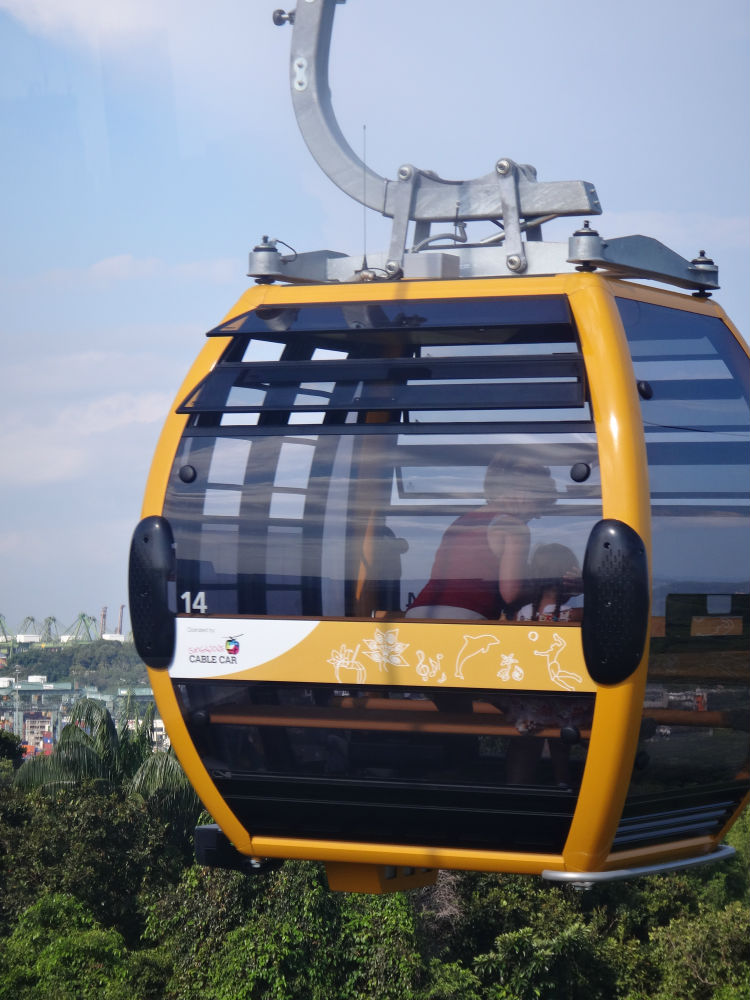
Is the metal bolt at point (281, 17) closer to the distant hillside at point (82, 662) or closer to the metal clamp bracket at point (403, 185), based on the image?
the metal clamp bracket at point (403, 185)

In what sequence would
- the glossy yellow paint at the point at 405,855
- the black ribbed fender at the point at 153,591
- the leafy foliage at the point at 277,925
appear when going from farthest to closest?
the leafy foliage at the point at 277,925
the black ribbed fender at the point at 153,591
the glossy yellow paint at the point at 405,855

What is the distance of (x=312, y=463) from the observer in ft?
14.2

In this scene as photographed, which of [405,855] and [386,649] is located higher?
[386,649]

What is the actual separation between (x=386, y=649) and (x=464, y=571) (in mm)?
322

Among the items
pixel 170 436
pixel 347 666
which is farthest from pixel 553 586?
pixel 170 436

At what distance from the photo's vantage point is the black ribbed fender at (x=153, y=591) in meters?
4.37

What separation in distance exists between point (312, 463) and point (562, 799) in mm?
1276

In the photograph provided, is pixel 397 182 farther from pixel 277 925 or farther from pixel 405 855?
pixel 277 925

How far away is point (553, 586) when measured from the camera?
391 centimetres

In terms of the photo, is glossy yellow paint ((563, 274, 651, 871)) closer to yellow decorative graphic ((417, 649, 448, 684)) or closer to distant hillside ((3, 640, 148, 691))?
yellow decorative graphic ((417, 649, 448, 684))

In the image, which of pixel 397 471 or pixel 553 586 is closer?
pixel 553 586

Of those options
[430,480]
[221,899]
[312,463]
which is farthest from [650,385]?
[221,899]

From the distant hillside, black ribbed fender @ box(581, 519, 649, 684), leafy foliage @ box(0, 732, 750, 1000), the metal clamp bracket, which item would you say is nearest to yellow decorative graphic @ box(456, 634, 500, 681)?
black ribbed fender @ box(581, 519, 649, 684)

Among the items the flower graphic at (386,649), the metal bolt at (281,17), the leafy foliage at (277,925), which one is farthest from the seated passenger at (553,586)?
the leafy foliage at (277,925)
